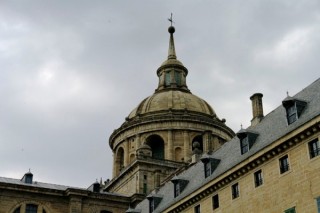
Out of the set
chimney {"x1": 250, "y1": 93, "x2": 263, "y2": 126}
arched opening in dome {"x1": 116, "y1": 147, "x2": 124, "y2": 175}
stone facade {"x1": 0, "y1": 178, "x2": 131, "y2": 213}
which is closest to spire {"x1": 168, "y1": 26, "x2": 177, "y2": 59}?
arched opening in dome {"x1": 116, "y1": 147, "x2": 124, "y2": 175}

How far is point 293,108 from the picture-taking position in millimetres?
35938

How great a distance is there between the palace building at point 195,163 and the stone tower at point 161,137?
121 millimetres

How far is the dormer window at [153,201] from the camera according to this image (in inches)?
1947

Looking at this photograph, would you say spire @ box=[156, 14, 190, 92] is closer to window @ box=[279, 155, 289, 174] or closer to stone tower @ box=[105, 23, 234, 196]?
stone tower @ box=[105, 23, 234, 196]

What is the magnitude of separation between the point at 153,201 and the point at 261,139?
14565mm

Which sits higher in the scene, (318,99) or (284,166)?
(318,99)

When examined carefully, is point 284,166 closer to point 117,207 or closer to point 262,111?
point 262,111

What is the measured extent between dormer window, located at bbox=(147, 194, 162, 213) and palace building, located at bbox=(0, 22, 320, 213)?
11cm

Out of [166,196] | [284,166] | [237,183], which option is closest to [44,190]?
[166,196]

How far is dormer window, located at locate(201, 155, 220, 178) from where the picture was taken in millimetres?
42719

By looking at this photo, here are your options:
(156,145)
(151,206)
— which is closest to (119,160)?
(156,145)

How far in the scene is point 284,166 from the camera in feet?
114

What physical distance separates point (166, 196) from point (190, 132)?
86.9ft

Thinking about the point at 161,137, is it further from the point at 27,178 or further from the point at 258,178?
Answer: the point at 258,178
